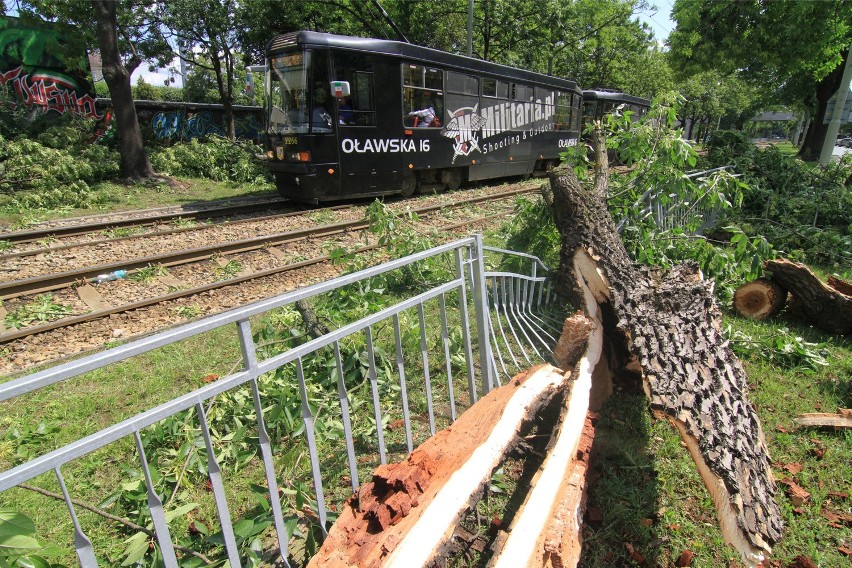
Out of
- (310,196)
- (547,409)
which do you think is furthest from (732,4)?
(547,409)

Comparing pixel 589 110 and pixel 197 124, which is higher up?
pixel 589 110

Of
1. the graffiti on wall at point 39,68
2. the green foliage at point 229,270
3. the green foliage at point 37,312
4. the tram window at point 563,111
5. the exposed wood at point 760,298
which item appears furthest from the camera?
the tram window at point 563,111

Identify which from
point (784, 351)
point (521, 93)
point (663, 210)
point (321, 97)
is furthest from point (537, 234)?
point (521, 93)

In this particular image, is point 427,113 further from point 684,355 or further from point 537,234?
point 684,355

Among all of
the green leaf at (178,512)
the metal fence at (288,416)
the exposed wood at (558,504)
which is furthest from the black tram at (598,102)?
the green leaf at (178,512)

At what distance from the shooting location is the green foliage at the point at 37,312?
16.4 feet

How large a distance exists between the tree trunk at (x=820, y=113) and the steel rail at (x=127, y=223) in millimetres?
22091

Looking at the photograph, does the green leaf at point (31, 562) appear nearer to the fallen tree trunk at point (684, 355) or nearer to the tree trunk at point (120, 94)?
the fallen tree trunk at point (684, 355)

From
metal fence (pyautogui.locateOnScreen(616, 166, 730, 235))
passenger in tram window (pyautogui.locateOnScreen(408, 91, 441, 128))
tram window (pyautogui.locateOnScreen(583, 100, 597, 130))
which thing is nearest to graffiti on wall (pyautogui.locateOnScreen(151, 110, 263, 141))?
passenger in tram window (pyautogui.locateOnScreen(408, 91, 441, 128))

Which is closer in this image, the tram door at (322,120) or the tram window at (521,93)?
the tram door at (322,120)

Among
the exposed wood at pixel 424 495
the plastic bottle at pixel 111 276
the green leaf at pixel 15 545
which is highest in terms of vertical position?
the green leaf at pixel 15 545

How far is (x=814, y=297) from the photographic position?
4395mm

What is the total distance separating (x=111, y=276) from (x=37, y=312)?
0.99 metres

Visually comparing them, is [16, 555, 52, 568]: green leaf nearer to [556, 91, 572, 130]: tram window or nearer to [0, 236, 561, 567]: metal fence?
[0, 236, 561, 567]: metal fence
